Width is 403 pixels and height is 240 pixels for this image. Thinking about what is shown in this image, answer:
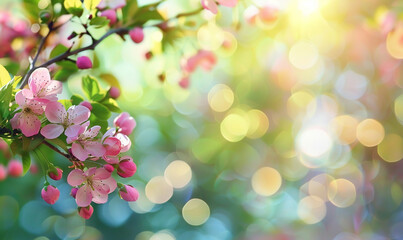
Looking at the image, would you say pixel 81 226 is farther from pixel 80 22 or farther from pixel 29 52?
pixel 80 22

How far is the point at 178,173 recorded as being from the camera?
5184 mm

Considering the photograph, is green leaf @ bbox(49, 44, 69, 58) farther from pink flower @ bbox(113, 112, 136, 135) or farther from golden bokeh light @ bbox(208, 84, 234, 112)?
golden bokeh light @ bbox(208, 84, 234, 112)

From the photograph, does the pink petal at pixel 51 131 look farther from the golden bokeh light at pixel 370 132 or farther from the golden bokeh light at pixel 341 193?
the golden bokeh light at pixel 341 193

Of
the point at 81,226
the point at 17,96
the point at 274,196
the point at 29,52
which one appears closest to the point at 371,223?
the point at 274,196

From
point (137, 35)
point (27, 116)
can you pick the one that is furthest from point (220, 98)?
point (27, 116)

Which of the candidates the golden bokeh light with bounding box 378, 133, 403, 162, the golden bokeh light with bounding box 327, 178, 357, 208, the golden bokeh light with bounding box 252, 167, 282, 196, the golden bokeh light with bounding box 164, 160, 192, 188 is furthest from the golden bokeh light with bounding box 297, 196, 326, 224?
the golden bokeh light with bounding box 378, 133, 403, 162

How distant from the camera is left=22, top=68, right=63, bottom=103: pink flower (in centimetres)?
76

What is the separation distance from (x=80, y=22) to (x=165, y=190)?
4.50 metres

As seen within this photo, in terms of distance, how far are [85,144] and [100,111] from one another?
0.14 m

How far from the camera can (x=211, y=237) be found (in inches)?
197

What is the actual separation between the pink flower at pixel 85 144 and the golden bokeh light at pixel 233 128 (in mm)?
3807

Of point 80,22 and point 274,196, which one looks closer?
point 80,22

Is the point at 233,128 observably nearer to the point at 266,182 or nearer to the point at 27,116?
the point at 266,182

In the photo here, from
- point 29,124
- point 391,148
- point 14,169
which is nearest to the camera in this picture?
point 29,124
